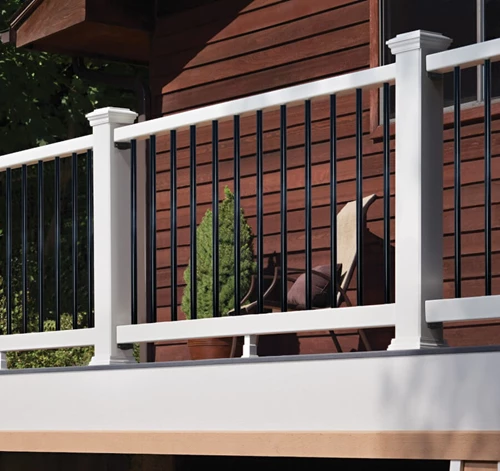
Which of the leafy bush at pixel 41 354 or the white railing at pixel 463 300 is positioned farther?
the leafy bush at pixel 41 354

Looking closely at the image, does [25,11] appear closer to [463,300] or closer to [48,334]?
[48,334]

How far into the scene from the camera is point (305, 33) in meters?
8.18

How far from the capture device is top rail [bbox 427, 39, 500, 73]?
4.18m

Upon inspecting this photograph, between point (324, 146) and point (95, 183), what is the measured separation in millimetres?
2599

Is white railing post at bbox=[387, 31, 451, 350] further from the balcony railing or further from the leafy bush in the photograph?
the leafy bush

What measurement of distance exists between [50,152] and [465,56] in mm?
2463

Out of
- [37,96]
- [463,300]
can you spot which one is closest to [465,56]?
[463,300]

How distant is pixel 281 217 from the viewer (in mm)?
4980

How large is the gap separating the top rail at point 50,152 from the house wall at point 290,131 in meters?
2.24

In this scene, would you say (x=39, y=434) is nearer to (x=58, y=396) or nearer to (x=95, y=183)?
(x=58, y=396)

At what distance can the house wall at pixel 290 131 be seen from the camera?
6984mm

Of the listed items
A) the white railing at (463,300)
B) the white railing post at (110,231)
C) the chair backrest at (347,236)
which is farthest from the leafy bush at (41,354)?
the white railing at (463,300)

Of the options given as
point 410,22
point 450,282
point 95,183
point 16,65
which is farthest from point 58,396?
point 16,65

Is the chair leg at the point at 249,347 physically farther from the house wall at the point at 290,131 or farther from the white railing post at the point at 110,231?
the house wall at the point at 290,131
